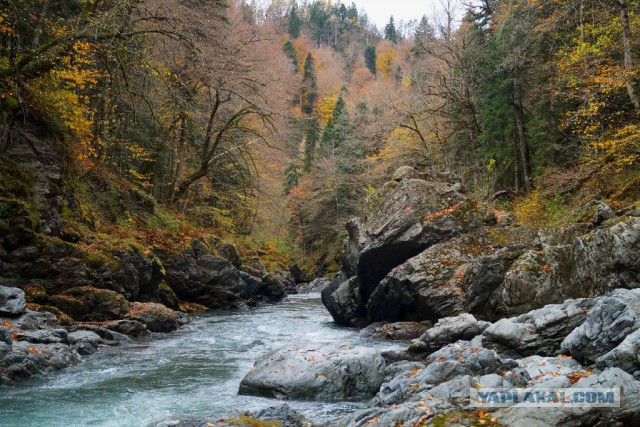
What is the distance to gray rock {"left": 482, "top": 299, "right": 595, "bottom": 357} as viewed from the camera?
8.55 metres

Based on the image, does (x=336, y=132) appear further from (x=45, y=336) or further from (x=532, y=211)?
(x=45, y=336)

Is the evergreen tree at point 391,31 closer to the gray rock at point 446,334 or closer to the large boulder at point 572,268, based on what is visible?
the large boulder at point 572,268

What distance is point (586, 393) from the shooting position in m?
5.25

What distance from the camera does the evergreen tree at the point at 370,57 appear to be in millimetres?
111319

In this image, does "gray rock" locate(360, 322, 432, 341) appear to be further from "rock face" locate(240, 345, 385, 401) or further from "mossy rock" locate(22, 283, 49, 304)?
"mossy rock" locate(22, 283, 49, 304)

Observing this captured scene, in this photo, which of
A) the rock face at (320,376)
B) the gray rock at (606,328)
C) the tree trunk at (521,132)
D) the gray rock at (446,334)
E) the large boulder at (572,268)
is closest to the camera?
the gray rock at (606,328)

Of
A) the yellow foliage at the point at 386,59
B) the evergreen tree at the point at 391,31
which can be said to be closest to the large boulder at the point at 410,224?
the yellow foliage at the point at 386,59

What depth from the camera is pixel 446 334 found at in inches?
399

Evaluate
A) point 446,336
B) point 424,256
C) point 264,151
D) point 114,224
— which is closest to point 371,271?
point 424,256

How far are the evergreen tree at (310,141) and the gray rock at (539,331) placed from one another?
4398 centimetres

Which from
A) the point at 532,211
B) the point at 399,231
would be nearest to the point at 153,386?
the point at 399,231

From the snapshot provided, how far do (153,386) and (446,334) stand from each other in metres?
5.85

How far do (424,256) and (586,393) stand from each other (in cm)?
975

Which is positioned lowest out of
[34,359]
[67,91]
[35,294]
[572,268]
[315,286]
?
[315,286]
